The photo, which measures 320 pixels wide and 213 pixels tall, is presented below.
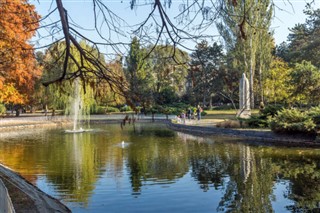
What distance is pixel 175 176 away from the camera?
1095 cm

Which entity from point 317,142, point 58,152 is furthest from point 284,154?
point 58,152

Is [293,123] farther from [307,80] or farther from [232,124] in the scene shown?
[307,80]

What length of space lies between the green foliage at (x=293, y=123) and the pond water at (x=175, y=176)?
1846 millimetres

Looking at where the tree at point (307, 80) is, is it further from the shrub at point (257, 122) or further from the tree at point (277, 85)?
the tree at point (277, 85)

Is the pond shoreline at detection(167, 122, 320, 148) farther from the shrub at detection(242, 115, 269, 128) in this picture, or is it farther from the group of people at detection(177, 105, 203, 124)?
the group of people at detection(177, 105, 203, 124)

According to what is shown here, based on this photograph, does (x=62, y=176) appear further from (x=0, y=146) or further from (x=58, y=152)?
(x=0, y=146)

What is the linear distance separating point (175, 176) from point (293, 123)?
879 cm

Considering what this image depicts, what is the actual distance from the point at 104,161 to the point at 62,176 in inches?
109

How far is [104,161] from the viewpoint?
13953 millimetres

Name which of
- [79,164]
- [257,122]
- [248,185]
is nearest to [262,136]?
[257,122]

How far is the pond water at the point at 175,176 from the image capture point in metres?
8.14

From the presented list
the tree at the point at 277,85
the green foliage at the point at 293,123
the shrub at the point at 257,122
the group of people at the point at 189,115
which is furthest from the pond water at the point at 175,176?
the tree at the point at 277,85

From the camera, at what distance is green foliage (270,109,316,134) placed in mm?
16766

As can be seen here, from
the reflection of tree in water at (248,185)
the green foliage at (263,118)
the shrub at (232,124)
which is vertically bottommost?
the reflection of tree in water at (248,185)
